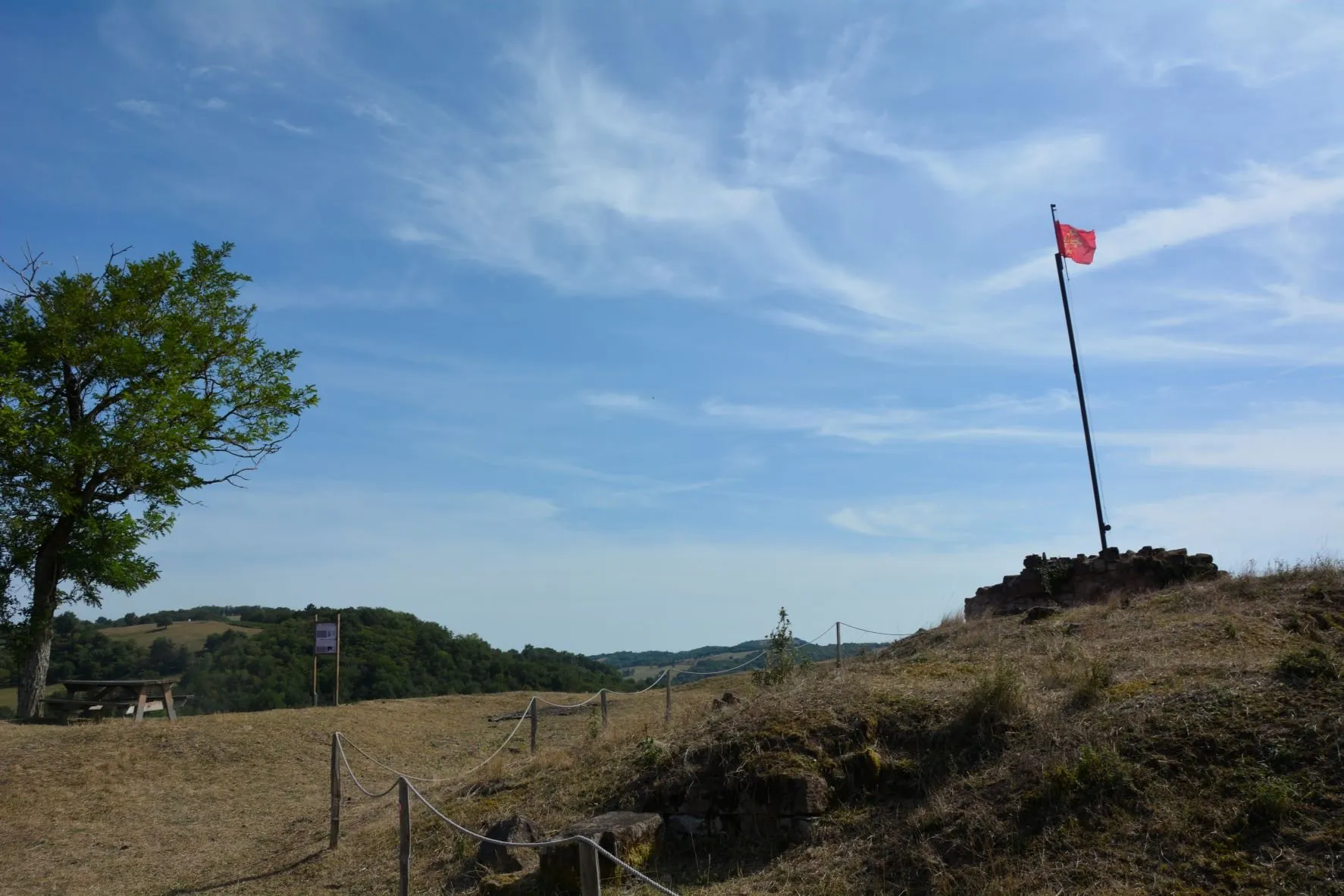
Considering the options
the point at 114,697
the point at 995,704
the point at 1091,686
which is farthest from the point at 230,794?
the point at 1091,686

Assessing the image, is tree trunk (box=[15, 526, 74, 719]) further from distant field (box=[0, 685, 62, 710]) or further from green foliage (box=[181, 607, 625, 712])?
distant field (box=[0, 685, 62, 710])

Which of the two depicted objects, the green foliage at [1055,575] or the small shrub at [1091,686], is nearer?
the small shrub at [1091,686]

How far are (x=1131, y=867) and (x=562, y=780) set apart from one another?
7.00 m

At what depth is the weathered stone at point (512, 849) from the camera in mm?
9219

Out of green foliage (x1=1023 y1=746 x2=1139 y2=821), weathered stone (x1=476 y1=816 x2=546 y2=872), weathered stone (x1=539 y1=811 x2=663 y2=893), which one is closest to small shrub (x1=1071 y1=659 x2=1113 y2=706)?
green foliage (x1=1023 y1=746 x2=1139 y2=821)

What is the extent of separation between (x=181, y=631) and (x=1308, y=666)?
46.3 metres

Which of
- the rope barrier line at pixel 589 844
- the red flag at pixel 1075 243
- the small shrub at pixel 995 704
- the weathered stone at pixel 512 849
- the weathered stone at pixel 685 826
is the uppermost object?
the red flag at pixel 1075 243

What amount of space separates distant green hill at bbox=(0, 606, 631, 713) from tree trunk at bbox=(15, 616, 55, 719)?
21.4ft

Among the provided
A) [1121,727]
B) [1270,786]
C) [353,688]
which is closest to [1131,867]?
[1270,786]

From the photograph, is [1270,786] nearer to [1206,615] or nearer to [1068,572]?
[1206,615]

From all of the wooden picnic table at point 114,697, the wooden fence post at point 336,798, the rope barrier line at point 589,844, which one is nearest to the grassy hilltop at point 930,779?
the wooden fence post at point 336,798

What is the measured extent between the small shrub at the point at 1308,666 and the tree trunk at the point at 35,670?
854 inches

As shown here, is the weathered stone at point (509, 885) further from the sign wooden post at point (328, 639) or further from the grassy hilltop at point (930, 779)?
the sign wooden post at point (328, 639)

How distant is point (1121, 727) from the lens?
7695 mm
